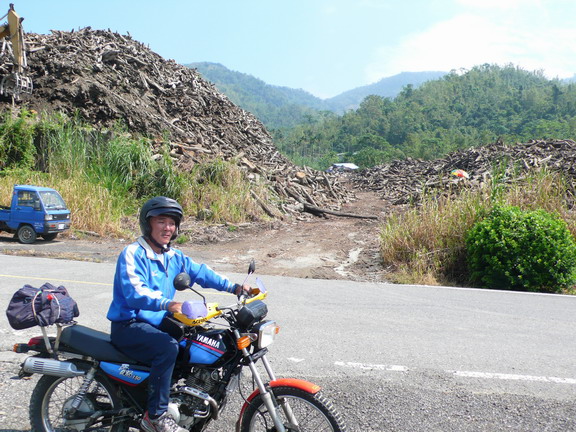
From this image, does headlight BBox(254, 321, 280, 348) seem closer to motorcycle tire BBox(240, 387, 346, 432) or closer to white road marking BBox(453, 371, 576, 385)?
motorcycle tire BBox(240, 387, 346, 432)

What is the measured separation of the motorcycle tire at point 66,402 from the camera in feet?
11.2

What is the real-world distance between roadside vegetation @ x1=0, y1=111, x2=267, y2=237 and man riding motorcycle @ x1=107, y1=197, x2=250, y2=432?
1242 cm

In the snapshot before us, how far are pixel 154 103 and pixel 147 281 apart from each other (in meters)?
21.1

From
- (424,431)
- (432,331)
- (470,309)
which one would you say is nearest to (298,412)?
(424,431)

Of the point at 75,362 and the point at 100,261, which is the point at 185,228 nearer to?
the point at 100,261

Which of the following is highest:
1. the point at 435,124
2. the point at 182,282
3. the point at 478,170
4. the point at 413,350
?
the point at 435,124

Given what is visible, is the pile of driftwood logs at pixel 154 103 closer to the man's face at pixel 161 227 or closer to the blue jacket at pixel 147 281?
the blue jacket at pixel 147 281

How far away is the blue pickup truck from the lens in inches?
510

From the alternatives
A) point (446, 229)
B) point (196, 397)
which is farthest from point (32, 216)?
point (196, 397)

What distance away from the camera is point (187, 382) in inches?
130

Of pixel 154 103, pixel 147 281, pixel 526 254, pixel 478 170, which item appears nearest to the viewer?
pixel 147 281

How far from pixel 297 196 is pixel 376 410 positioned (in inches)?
664

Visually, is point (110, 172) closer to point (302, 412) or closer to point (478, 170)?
point (478, 170)

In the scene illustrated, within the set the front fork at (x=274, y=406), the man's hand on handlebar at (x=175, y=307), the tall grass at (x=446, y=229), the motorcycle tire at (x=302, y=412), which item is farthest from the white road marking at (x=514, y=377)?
the tall grass at (x=446, y=229)
